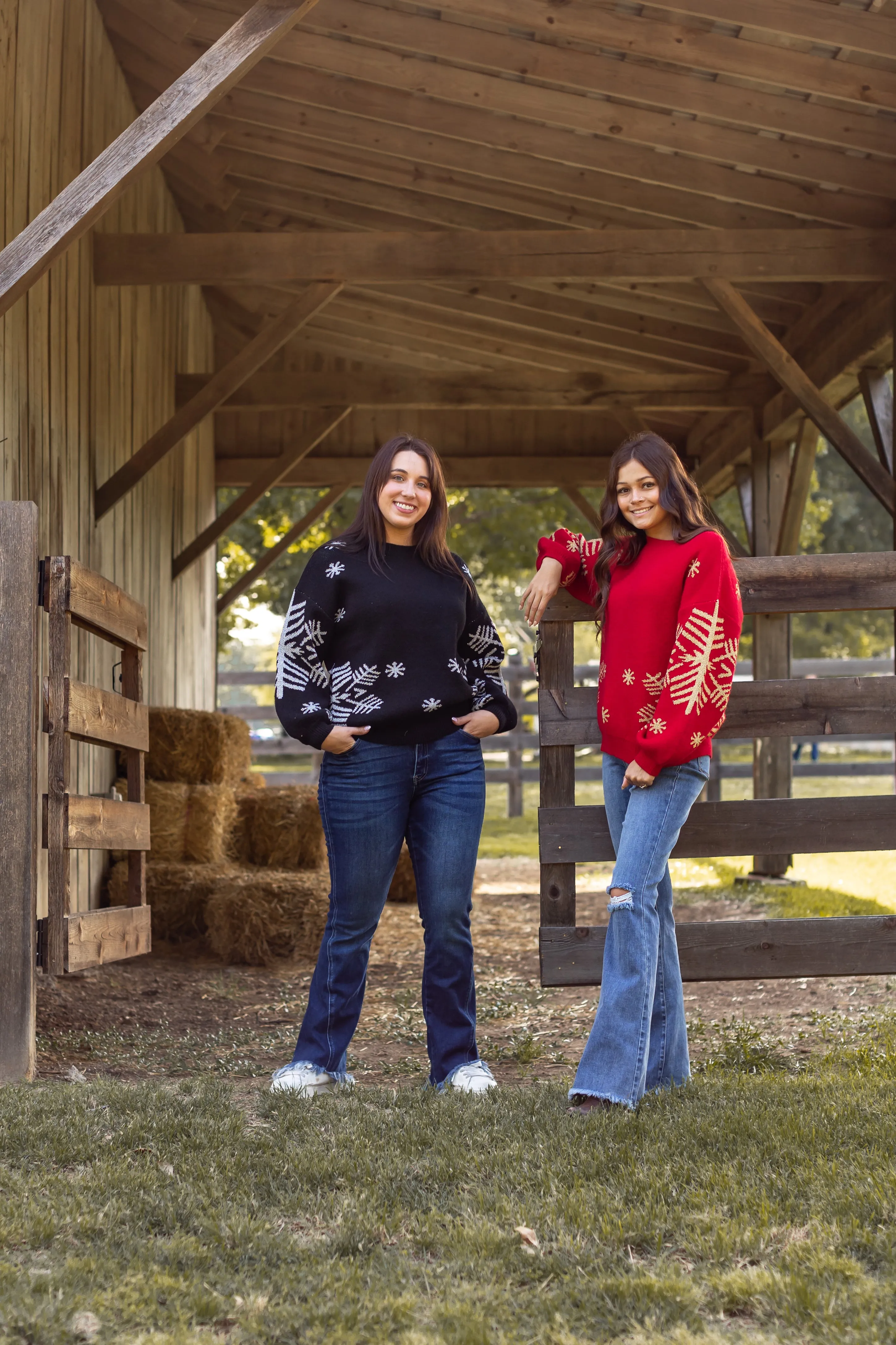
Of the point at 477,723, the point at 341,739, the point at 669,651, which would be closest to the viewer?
the point at 669,651

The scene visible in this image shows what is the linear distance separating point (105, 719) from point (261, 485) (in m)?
6.15

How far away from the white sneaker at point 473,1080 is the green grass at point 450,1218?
0.08 meters

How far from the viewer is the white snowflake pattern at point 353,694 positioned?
11.0ft

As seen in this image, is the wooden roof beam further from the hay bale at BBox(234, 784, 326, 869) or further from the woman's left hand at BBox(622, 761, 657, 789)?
the hay bale at BBox(234, 784, 326, 869)

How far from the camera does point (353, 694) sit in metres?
3.38

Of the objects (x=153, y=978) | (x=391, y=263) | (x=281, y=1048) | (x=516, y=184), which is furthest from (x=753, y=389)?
(x=281, y=1048)

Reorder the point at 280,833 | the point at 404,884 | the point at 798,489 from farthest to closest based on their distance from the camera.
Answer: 1. the point at 798,489
2. the point at 404,884
3. the point at 280,833

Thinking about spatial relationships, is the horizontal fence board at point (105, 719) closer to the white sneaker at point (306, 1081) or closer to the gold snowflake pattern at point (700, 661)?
the white sneaker at point (306, 1081)

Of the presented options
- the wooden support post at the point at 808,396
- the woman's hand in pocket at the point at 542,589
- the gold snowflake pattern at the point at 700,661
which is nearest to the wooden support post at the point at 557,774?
the woman's hand in pocket at the point at 542,589

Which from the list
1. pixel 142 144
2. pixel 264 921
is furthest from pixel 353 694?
pixel 264 921

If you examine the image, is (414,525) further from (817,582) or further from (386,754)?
(817,582)

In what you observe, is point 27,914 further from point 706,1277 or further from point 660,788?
point 706,1277

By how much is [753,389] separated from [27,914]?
24.5 feet

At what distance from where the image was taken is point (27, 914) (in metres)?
3.61
